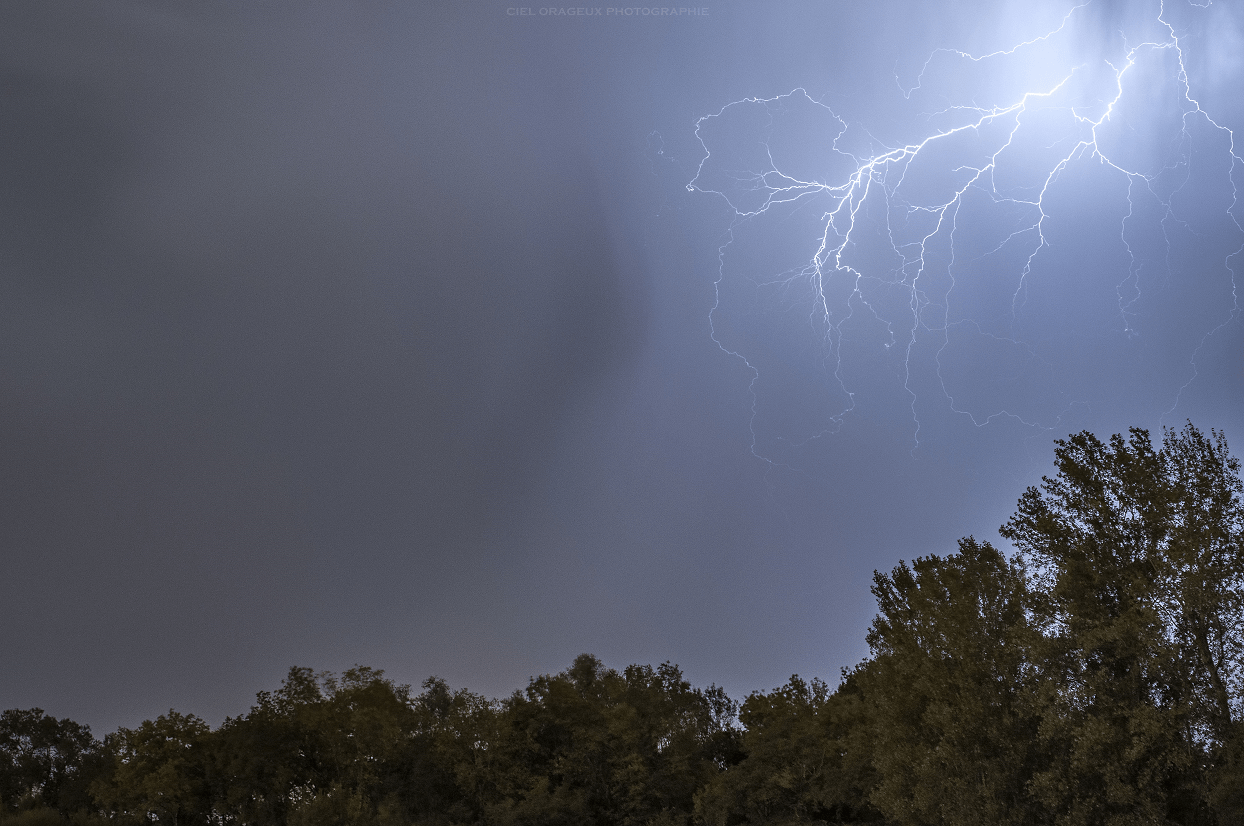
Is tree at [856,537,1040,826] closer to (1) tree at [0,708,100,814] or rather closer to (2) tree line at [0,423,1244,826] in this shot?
(2) tree line at [0,423,1244,826]

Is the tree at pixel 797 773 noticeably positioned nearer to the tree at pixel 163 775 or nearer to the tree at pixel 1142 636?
the tree at pixel 1142 636

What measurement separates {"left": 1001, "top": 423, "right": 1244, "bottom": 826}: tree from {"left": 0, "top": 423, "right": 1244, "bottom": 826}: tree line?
56 millimetres

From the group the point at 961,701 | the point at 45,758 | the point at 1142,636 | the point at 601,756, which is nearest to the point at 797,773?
the point at 601,756

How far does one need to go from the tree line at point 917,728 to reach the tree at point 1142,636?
56 millimetres

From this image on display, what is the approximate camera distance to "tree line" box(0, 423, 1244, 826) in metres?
21.5

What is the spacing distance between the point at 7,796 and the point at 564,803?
1719 inches

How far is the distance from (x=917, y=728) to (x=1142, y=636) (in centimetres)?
984

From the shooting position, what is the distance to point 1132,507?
23.5m

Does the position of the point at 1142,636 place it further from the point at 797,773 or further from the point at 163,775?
the point at 163,775

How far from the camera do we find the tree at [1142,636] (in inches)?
828

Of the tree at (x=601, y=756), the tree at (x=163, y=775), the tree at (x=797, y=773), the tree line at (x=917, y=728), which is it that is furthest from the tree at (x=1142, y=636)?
the tree at (x=163, y=775)

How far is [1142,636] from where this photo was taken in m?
21.3

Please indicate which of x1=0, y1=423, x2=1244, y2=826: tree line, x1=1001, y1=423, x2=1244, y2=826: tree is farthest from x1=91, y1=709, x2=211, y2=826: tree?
x1=1001, y1=423, x2=1244, y2=826: tree

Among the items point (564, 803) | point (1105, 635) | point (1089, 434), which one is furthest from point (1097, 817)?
point (564, 803)
